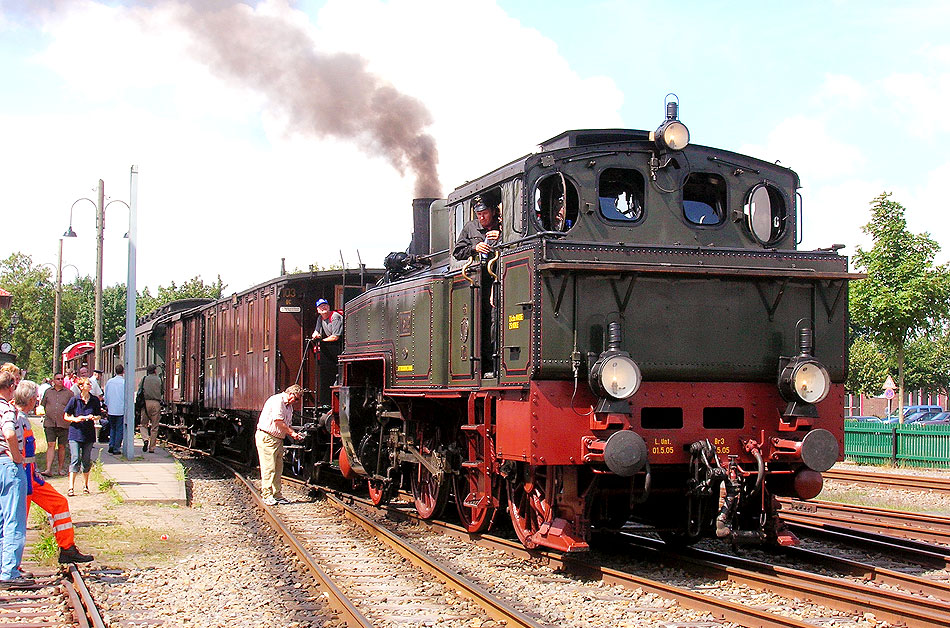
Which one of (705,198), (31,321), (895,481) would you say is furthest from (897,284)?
(31,321)

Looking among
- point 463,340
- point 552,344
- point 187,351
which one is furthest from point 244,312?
point 552,344

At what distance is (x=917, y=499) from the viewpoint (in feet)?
49.4

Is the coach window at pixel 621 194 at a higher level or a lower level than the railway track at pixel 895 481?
higher

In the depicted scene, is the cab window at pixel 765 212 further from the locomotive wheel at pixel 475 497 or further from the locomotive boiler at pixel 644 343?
the locomotive wheel at pixel 475 497

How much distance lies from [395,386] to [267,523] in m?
2.61

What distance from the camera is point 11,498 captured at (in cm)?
791

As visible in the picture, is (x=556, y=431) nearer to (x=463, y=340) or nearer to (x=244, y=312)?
(x=463, y=340)

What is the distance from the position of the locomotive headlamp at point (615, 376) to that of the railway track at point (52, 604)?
383cm

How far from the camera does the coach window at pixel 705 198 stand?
8.82m

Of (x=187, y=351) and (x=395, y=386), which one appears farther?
(x=187, y=351)

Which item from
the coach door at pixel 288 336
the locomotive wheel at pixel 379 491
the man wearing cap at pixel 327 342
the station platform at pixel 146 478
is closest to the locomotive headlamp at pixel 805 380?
the locomotive wheel at pixel 379 491

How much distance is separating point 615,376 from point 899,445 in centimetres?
1669

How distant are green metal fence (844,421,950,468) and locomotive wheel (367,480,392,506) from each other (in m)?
11.4

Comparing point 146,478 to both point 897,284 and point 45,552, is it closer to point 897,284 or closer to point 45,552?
point 45,552
